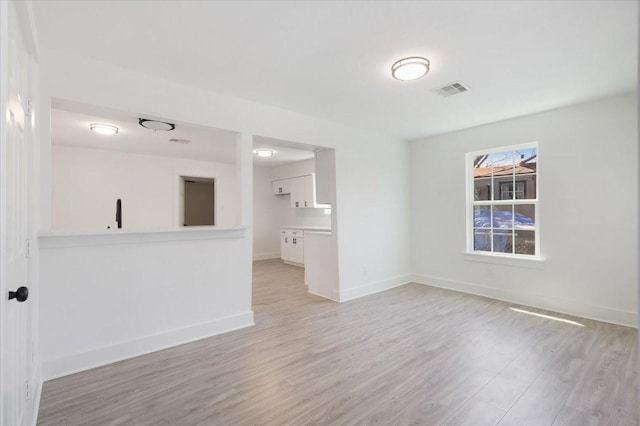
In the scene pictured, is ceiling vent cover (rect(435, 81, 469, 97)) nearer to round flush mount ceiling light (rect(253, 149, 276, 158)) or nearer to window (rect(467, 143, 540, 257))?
window (rect(467, 143, 540, 257))

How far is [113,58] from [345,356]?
3.17 metres

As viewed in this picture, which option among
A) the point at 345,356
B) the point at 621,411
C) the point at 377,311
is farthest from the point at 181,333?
the point at 621,411

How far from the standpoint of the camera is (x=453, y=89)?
3.07m

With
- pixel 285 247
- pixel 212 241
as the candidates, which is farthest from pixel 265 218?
pixel 212 241

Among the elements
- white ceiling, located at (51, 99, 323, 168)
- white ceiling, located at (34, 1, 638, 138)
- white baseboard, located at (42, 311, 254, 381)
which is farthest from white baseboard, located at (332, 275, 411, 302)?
white ceiling, located at (34, 1, 638, 138)

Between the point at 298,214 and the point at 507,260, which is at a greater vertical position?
the point at 298,214

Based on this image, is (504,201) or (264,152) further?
(264,152)

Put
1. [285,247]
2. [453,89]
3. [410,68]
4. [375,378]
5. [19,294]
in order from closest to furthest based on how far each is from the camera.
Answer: [19,294] < [375,378] < [410,68] < [453,89] < [285,247]

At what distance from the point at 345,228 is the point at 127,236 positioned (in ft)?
8.66

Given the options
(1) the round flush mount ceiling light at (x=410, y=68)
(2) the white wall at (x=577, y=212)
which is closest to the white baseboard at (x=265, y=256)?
(2) the white wall at (x=577, y=212)

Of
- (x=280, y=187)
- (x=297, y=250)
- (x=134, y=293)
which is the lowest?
(x=297, y=250)

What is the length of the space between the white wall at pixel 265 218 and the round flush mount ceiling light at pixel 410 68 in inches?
231

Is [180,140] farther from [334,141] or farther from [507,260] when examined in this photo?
[507,260]

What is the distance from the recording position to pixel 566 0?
180 cm
